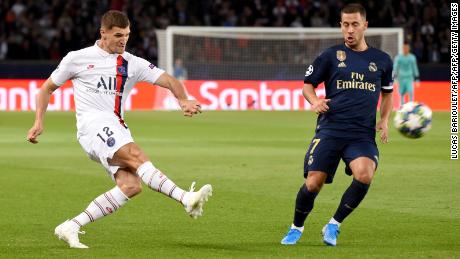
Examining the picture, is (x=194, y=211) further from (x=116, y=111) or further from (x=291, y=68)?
(x=291, y=68)

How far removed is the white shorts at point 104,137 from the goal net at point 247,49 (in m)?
26.0

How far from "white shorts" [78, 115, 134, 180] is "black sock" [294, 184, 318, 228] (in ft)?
4.98

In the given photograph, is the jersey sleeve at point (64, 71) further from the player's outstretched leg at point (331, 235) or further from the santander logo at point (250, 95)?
the santander logo at point (250, 95)

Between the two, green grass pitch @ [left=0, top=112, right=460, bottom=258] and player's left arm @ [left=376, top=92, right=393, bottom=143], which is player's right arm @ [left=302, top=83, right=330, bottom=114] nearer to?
player's left arm @ [left=376, top=92, right=393, bottom=143]

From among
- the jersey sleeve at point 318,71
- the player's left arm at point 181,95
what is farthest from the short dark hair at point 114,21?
the jersey sleeve at point 318,71

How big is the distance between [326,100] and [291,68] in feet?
87.9

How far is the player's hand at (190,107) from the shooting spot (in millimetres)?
8773

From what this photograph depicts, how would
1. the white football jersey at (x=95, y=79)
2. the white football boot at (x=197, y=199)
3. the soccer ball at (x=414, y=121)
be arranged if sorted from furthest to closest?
the soccer ball at (x=414, y=121)
the white football jersey at (x=95, y=79)
the white football boot at (x=197, y=199)

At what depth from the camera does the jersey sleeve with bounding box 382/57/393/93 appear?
929 cm

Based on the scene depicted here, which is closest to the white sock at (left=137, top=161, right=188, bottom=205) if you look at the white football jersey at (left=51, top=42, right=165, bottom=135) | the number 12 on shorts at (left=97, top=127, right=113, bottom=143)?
the number 12 on shorts at (left=97, top=127, right=113, bottom=143)

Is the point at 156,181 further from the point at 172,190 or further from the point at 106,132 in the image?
the point at 106,132

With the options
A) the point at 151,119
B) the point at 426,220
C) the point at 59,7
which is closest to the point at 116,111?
the point at 426,220

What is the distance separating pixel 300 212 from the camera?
9.18 m

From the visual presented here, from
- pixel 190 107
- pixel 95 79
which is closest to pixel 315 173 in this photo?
Result: pixel 190 107
